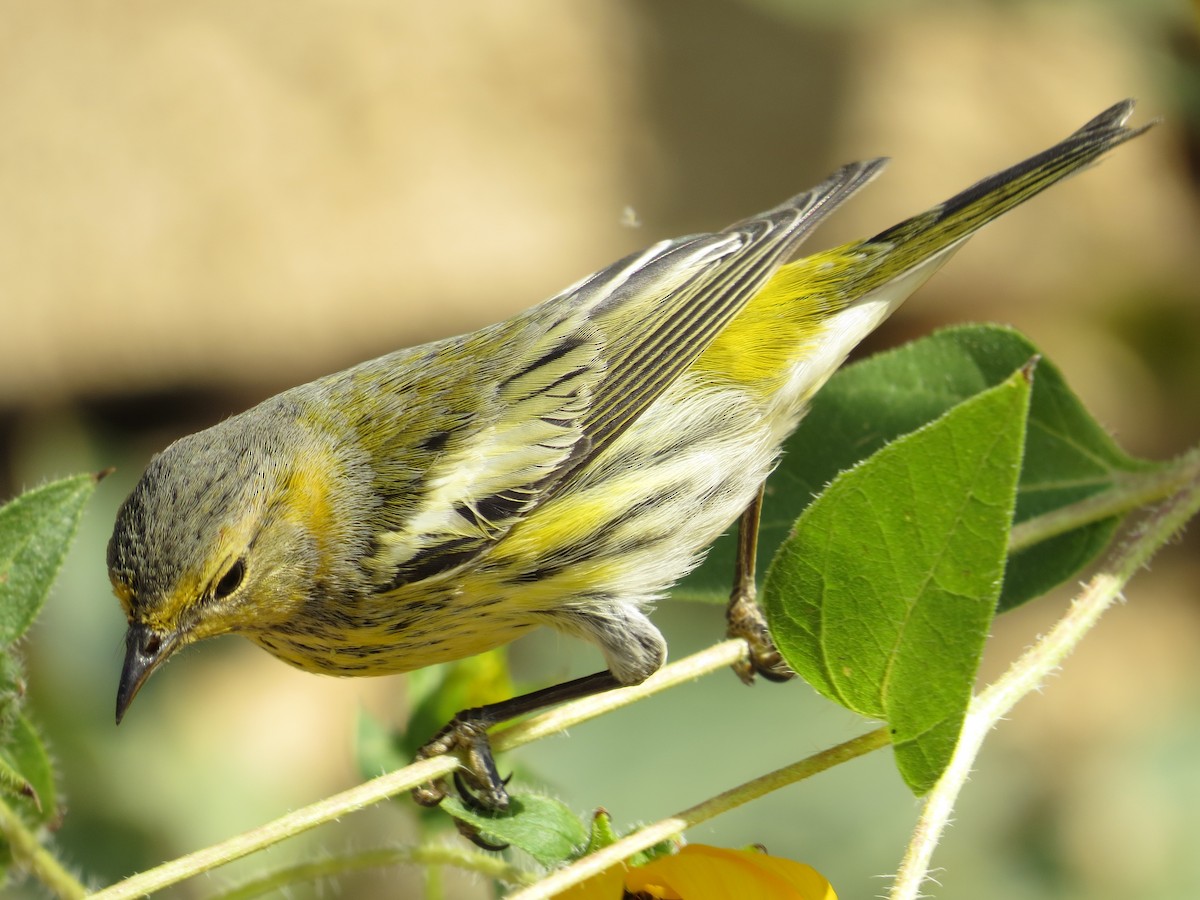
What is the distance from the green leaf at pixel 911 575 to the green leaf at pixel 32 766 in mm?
1361

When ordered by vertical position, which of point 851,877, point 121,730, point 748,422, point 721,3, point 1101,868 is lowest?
point 1101,868

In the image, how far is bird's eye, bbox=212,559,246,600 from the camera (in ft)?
8.71

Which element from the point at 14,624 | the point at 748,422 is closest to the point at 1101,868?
the point at 748,422

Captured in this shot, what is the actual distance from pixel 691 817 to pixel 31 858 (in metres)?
1.13

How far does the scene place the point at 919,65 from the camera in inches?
375

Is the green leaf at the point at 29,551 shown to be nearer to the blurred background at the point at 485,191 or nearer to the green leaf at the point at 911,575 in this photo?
the green leaf at the point at 911,575

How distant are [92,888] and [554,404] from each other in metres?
1.55

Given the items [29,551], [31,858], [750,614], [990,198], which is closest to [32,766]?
[31,858]

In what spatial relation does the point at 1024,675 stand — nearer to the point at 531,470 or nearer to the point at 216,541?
the point at 531,470

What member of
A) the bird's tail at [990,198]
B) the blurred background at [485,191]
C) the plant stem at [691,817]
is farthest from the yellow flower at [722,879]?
the blurred background at [485,191]

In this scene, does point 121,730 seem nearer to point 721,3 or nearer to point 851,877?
point 851,877

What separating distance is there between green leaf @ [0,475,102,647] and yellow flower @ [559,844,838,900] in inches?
43.3

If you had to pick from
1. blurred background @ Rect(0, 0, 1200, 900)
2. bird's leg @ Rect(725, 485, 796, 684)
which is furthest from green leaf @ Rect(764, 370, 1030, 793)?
blurred background @ Rect(0, 0, 1200, 900)

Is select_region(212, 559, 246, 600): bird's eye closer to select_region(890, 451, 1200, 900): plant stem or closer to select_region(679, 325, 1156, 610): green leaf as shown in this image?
select_region(679, 325, 1156, 610): green leaf
